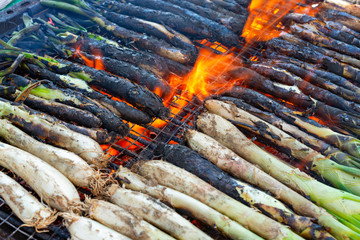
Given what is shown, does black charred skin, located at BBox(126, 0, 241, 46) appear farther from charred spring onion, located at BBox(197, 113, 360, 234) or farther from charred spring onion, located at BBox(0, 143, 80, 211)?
charred spring onion, located at BBox(0, 143, 80, 211)

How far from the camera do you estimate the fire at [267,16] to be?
22.4 ft

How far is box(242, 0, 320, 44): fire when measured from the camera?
6828 mm

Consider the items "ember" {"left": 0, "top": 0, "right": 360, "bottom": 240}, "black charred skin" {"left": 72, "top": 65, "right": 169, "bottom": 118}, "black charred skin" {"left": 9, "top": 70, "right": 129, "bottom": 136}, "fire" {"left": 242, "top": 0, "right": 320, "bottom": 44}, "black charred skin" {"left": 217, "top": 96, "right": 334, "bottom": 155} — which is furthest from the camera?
"fire" {"left": 242, "top": 0, "right": 320, "bottom": 44}

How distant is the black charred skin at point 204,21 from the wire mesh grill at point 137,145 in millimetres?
905

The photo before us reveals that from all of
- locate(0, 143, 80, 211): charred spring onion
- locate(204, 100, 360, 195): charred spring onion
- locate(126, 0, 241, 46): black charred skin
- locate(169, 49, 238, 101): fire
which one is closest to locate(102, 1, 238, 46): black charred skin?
locate(126, 0, 241, 46): black charred skin

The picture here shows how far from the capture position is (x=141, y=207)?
325 centimetres

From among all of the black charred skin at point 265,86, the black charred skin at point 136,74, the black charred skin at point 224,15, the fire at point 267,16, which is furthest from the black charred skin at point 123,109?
the fire at point 267,16

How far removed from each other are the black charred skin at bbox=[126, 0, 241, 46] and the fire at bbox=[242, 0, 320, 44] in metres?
0.57

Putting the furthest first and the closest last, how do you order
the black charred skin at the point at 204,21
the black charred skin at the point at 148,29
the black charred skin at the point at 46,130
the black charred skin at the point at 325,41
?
1. the black charred skin at the point at 204,21
2. the black charred skin at the point at 325,41
3. the black charred skin at the point at 148,29
4. the black charred skin at the point at 46,130

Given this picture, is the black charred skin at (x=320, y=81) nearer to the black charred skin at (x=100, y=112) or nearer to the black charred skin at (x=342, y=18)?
the black charred skin at (x=342, y=18)

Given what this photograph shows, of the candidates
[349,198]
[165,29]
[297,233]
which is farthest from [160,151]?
[165,29]

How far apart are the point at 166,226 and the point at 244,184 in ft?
3.75

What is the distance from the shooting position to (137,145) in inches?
172

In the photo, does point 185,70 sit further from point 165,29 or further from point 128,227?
point 128,227
